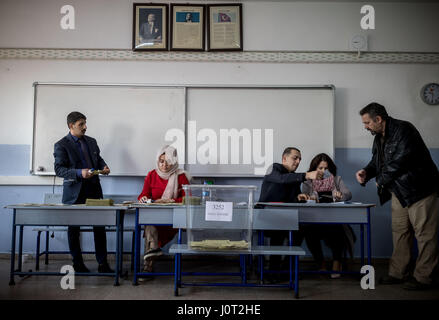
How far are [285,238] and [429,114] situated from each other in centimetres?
244

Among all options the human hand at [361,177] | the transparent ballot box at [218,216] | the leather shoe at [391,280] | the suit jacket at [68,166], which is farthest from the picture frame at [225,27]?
the leather shoe at [391,280]

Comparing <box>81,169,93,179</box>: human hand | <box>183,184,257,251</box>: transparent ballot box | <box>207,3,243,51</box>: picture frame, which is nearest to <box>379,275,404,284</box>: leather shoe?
<box>183,184,257,251</box>: transparent ballot box

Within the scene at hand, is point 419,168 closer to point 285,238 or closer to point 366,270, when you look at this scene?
point 366,270

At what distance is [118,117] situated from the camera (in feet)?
15.6

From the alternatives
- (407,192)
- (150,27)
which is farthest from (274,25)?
(407,192)

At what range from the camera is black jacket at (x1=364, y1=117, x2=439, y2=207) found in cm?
342

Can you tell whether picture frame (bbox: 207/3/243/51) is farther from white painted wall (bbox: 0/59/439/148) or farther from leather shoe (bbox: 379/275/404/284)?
leather shoe (bbox: 379/275/404/284)

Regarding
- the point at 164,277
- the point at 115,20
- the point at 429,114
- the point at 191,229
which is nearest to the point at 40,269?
the point at 164,277

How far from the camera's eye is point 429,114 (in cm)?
481

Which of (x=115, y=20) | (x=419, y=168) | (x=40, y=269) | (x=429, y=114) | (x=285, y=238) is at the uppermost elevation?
(x=115, y=20)

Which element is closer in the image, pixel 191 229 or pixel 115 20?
pixel 191 229

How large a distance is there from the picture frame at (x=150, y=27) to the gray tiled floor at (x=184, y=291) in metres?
2.71

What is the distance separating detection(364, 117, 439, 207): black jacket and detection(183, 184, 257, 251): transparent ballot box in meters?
1.37

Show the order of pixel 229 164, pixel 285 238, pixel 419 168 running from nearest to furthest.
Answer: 1. pixel 419 168
2. pixel 285 238
3. pixel 229 164
